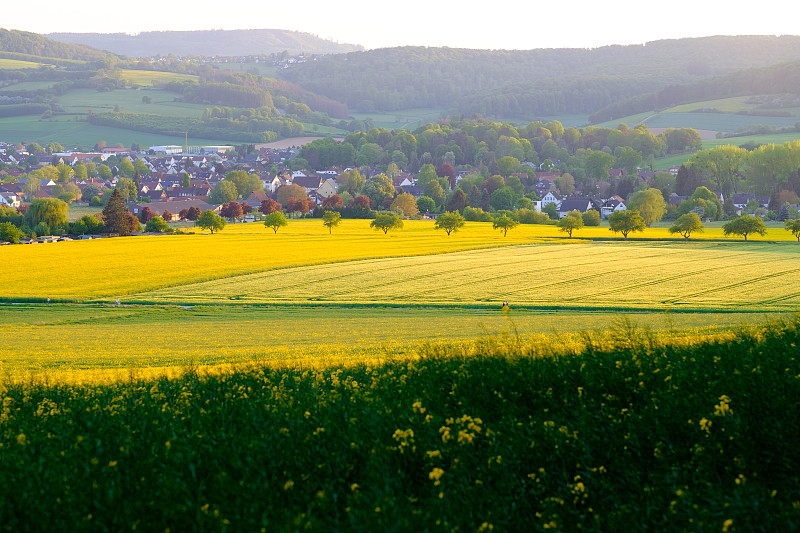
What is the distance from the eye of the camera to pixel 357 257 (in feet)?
188

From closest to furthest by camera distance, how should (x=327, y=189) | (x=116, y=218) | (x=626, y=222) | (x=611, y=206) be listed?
1. (x=626, y=222)
2. (x=116, y=218)
3. (x=611, y=206)
4. (x=327, y=189)

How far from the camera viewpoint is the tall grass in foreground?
23.7ft

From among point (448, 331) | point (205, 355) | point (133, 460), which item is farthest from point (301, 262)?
point (133, 460)

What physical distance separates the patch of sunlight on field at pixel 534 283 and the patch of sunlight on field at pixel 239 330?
3.17m

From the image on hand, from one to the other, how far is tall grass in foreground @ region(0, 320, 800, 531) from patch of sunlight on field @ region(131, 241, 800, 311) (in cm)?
2568

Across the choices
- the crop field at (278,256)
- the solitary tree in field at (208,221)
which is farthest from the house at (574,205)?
the solitary tree in field at (208,221)

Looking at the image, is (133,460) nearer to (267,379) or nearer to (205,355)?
(267,379)

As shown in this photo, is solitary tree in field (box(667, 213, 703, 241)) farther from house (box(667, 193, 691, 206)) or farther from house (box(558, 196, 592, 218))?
house (box(667, 193, 691, 206))

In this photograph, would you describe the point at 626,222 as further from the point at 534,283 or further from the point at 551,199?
the point at 551,199

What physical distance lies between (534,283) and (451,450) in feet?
118

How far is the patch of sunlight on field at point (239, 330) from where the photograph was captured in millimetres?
20688

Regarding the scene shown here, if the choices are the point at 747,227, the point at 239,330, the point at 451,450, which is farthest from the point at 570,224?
the point at 451,450

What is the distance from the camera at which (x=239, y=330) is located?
2866 cm

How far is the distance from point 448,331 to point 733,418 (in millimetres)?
18849
